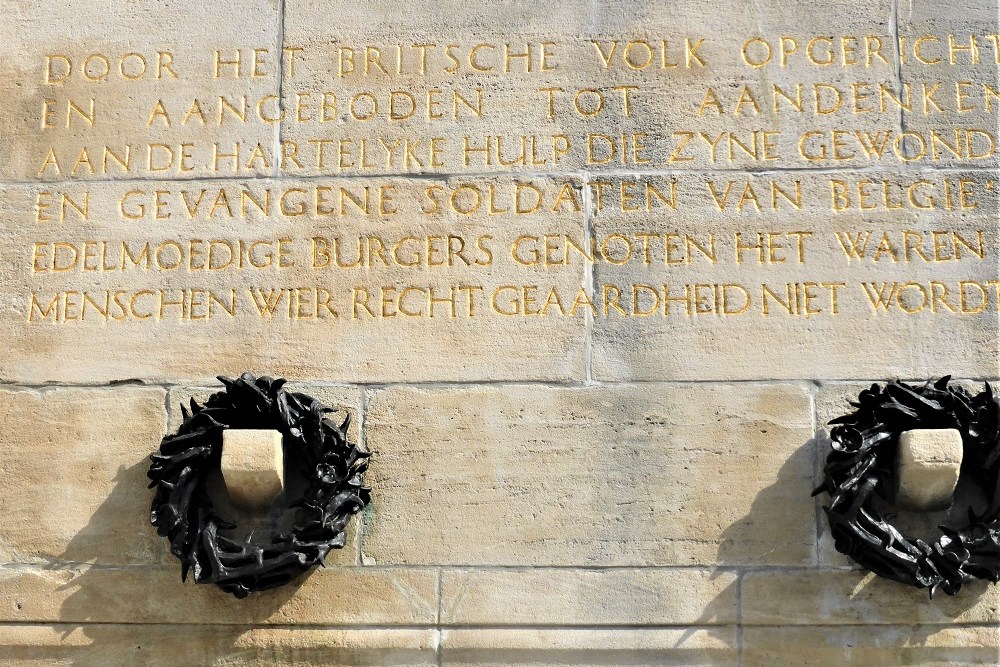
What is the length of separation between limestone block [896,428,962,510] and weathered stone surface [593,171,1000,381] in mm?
630

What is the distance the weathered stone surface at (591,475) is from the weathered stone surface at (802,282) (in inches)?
10.0

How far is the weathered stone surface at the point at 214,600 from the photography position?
7.92 metres

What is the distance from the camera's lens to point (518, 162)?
8750mm

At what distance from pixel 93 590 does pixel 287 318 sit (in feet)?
6.20

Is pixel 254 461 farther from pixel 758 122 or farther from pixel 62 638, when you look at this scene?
pixel 758 122

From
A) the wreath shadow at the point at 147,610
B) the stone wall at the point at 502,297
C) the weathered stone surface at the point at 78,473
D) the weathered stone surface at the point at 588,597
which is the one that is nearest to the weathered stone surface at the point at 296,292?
the stone wall at the point at 502,297

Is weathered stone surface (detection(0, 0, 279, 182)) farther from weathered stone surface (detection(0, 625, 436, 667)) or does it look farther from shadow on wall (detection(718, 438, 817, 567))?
shadow on wall (detection(718, 438, 817, 567))

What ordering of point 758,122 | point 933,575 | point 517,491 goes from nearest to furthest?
point 933,575, point 517,491, point 758,122

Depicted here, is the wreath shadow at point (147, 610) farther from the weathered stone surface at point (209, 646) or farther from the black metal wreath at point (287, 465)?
the black metal wreath at point (287, 465)

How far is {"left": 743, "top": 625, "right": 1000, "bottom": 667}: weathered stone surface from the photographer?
7699 mm

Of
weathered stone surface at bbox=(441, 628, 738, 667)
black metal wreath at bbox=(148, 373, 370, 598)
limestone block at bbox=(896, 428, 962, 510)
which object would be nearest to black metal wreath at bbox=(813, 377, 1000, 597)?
limestone block at bbox=(896, 428, 962, 510)

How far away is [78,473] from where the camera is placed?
27.2 feet

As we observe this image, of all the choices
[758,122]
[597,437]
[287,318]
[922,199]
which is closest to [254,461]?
[287,318]

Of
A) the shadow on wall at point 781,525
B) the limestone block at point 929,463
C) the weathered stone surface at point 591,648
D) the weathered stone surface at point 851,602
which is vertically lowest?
the weathered stone surface at point 591,648
